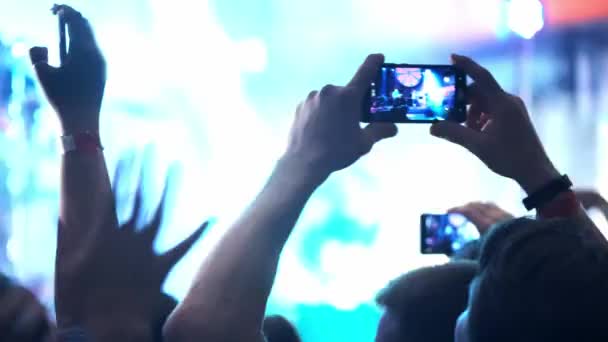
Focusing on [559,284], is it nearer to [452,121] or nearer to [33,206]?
[452,121]

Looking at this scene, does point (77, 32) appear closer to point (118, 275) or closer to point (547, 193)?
point (118, 275)

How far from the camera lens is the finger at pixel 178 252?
48cm

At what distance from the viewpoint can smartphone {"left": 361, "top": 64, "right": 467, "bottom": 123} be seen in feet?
2.81

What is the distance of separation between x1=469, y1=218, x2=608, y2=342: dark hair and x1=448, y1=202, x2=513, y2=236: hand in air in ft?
2.18

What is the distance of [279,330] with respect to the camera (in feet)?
2.66

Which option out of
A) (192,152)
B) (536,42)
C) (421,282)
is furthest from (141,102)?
(536,42)

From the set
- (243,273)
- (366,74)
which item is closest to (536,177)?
(366,74)

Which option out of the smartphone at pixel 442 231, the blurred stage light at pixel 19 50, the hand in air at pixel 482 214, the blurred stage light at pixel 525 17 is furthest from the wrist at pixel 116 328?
the blurred stage light at pixel 525 17

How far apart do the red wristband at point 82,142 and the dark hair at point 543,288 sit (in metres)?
0.34

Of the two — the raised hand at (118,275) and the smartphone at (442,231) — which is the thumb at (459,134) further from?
the smartphone at (442,231)

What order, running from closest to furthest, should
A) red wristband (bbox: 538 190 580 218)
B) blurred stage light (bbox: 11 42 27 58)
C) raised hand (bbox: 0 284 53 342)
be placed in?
raised hand (bbox: 0 284 53 342), red wristband (bbox: 538 190 580 218), blurred stage light (bbox: 11 42 27 58)

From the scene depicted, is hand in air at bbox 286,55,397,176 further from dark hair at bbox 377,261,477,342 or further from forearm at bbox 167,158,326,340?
dark hair at bbox 377,261,477,342

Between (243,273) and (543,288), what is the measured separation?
0.22 metres

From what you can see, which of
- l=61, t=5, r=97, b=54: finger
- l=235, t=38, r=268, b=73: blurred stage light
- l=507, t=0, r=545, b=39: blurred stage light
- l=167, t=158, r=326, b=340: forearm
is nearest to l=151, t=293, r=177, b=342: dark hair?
l=167, t=158, r=326, b=340: forearm
